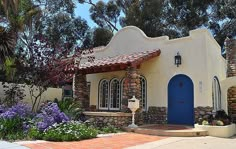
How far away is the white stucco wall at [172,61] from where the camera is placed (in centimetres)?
1457

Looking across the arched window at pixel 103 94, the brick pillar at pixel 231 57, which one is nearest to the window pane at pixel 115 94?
the arched window at pixel 103 94

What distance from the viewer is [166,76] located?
1577 centimetres

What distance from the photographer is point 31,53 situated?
1505 cm

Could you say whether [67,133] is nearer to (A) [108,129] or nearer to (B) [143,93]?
(A) [108,129]

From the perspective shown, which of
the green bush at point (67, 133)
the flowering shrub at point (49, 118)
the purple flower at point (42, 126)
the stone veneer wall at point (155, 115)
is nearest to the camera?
the green bush at point (67, 133)

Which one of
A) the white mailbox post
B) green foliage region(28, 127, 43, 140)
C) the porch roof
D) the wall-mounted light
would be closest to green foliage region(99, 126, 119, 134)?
the white mailbox post

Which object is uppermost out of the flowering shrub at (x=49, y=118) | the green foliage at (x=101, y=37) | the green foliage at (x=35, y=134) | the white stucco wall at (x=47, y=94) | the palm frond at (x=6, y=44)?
the green foliage at (x=101, y=37)

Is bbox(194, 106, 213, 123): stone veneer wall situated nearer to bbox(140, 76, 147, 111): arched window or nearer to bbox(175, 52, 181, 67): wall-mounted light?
bbox(175, 52, 181, 67): wall-mounted light

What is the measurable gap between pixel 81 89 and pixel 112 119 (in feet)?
15.8

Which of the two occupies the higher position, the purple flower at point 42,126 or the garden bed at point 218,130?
the purple flower at point 42,126

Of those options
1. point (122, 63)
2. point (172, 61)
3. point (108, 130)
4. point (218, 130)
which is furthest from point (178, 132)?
point (172, 61)

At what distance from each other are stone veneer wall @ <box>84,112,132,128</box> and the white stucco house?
0.80 metres

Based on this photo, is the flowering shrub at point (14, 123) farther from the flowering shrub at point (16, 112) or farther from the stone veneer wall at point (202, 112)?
the stone veneer wall at point (202, 112)

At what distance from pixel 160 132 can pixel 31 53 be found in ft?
26.4
